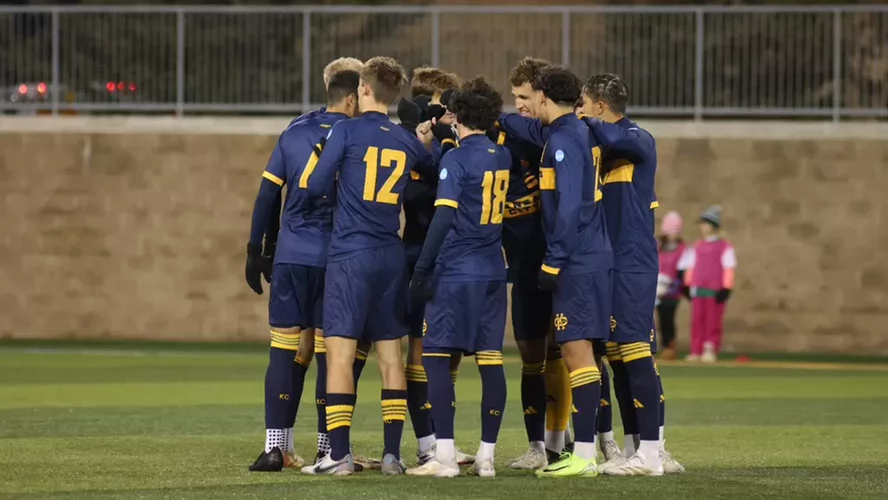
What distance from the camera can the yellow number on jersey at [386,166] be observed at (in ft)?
29.5

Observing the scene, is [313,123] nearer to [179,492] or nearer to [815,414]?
[179,492]

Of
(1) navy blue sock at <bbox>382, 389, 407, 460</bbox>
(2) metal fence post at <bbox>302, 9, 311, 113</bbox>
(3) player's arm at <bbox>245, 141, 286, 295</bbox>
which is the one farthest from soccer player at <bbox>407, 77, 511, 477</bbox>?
(2) metal fence post at <bbox>302, 9, 311, 113</bbox>

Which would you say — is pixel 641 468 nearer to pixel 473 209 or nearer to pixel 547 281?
pixel 547 281

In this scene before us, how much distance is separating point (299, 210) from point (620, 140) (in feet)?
6.30

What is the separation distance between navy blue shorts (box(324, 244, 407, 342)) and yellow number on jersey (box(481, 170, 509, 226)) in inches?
23.0

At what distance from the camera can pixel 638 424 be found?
9.28m

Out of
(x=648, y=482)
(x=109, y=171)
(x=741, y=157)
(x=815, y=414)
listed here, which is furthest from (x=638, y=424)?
(x=109, y=171)

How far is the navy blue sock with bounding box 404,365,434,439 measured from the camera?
9641mm

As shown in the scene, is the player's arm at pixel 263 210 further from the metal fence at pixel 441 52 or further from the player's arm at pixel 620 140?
the metal fence at pixel 441 52

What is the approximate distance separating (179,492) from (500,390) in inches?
76.1

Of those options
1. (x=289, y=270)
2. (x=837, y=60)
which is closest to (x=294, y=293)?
(x=289, y=270)

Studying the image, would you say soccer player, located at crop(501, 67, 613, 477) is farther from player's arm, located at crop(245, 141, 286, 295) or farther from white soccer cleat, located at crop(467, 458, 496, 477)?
player's arm, located at crop(245, 141, 286, 295)

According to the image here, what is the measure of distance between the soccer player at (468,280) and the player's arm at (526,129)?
456 mm

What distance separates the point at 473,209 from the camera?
8.95 metres
